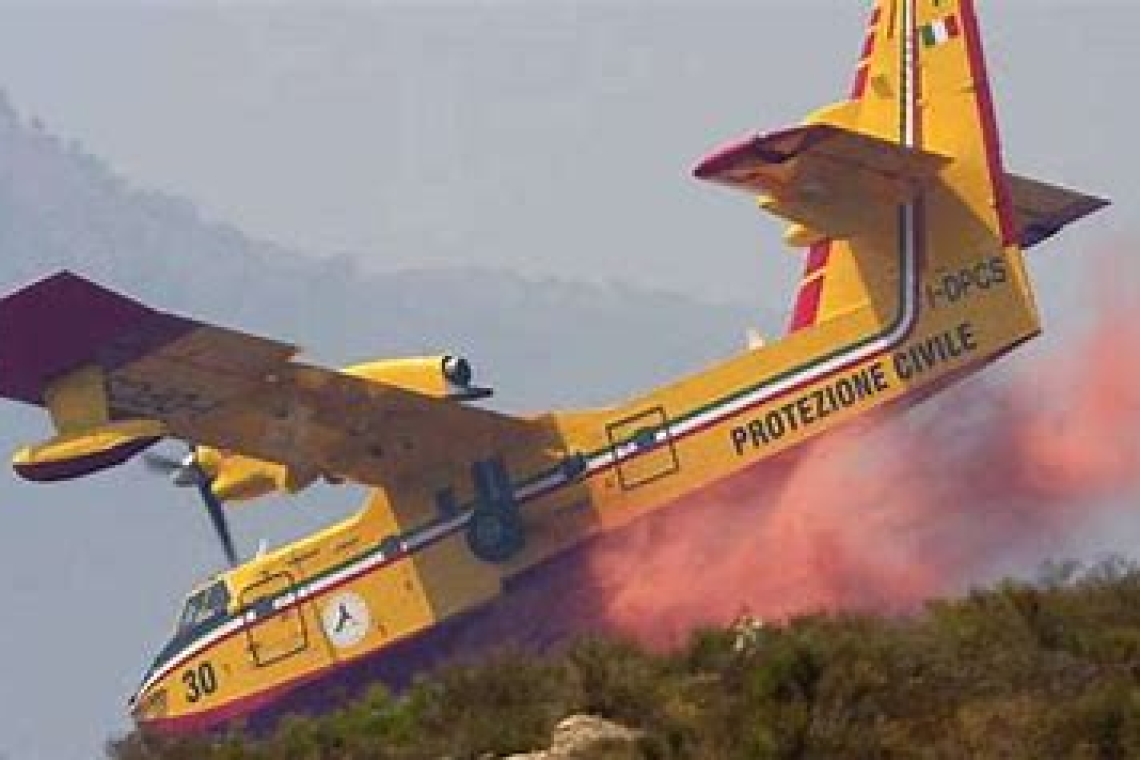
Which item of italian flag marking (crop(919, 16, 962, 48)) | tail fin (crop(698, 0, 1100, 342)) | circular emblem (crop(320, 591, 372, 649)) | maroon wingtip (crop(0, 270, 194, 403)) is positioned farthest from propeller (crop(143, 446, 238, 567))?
italian flag marking (crop(919, 16, 962, 48))

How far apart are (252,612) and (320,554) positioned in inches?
54.3

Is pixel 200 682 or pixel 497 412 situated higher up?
pixel 497 412

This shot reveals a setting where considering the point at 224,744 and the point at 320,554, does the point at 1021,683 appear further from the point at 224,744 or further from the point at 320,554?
the point at 320,554

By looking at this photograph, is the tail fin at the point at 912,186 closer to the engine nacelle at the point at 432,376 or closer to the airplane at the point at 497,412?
the airplane at the point at 497,412

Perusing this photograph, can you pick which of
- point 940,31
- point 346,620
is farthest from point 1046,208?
point 346,620

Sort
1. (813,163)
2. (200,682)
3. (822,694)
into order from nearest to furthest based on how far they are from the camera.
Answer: (822,694) < (813,163) < (200,682)

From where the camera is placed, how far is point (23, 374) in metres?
39.4

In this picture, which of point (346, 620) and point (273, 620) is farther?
point (273, 620)

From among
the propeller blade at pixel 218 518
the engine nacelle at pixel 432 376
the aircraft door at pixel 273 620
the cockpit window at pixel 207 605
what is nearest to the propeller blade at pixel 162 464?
the propeller blade at pixel 218 518

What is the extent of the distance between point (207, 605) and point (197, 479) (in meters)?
1.93

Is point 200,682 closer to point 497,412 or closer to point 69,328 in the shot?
point 497,412

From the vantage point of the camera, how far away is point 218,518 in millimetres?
44469

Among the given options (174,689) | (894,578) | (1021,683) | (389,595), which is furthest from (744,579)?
(1021,683)

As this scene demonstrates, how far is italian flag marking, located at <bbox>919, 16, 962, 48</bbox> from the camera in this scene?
40719mm
